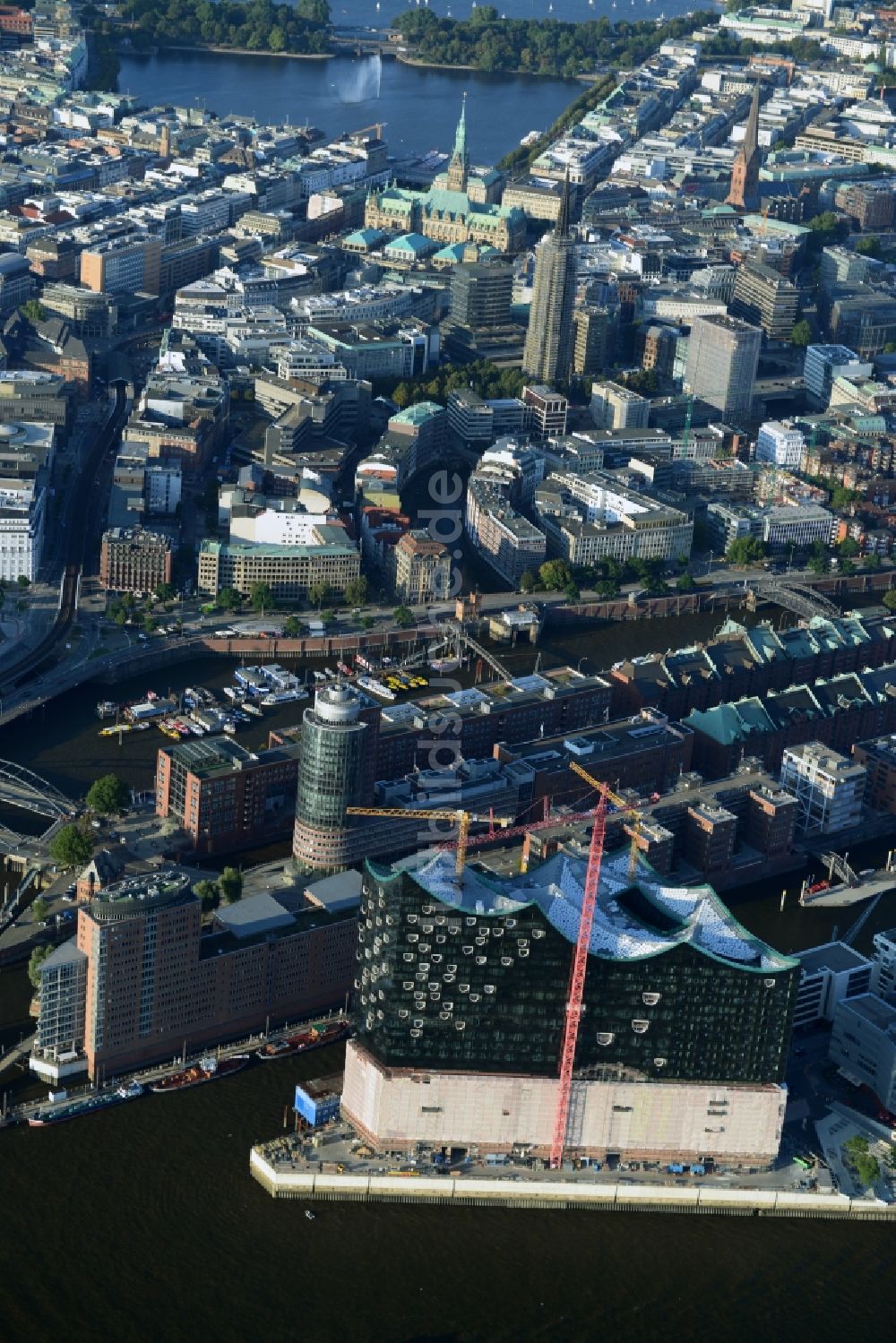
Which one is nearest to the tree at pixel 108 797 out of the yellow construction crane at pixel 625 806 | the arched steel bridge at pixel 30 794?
the arched steel bridge at pixel 30 794

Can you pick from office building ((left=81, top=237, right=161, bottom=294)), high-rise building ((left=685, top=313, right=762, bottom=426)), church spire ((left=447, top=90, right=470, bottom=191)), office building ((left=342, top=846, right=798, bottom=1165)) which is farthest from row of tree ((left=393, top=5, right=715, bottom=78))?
office building ((left=342, top=846, right=798, bottom=1165))

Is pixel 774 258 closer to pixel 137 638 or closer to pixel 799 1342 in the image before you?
pixel 137 638

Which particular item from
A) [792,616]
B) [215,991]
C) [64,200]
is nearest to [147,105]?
[64,200]

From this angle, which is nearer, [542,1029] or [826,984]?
[542,1029]

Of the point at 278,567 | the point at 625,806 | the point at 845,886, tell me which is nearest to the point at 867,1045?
the point at 625,806

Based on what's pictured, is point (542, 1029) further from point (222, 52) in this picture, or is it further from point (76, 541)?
point (222, 52)
